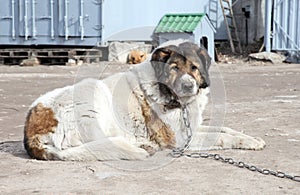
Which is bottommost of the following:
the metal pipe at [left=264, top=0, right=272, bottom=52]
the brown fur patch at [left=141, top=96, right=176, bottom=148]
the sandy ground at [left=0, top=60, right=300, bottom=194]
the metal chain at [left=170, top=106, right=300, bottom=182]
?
the sandy ground at [left=0, top=60, right=300, bottom=194]

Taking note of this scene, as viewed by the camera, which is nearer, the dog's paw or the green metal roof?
the dog's paw

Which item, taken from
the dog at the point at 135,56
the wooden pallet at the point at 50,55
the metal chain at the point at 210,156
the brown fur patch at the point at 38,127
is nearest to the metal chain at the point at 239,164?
the metal chain at the point at 210,156

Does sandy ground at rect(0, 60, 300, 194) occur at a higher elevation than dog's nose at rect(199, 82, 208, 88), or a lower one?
lower

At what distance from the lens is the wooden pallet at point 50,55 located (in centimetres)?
1944

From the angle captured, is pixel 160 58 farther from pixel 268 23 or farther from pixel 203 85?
pixel 268 23

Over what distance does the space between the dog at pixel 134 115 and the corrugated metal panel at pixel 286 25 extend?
1511cm

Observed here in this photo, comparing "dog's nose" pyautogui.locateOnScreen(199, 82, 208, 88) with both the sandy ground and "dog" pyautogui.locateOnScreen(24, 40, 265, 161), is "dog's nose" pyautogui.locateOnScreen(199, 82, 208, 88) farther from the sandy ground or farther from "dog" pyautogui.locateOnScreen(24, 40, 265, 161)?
the sandy ground

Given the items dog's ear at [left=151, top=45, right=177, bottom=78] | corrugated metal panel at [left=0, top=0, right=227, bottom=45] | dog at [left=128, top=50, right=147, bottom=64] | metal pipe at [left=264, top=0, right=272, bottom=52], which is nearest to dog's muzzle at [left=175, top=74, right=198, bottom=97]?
dog's ear at [left=151, top=45, right=177, bottom=78]

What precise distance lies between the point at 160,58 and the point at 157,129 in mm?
673

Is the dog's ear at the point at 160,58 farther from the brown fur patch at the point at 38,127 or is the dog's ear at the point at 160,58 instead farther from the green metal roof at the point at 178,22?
the green metal roof at the point at 178,22

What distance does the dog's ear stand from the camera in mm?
5027

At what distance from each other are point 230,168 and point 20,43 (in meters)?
16.5

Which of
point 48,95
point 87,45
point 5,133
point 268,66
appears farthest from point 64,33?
point 48,95

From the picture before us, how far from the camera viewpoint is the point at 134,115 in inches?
210
